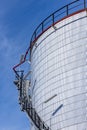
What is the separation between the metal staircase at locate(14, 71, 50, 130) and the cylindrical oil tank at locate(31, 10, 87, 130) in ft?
0.98

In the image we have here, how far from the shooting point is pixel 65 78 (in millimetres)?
21672

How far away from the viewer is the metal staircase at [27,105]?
22.4 m

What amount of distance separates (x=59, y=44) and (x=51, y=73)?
182 cm

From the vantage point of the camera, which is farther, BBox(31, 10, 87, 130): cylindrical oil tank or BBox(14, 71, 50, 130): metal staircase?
BBox(14, 71, 50, 130): metal staircase

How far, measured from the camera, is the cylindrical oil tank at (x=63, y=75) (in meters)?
20.6

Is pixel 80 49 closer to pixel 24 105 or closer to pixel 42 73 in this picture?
pixel 42 73

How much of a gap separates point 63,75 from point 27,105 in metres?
3.54

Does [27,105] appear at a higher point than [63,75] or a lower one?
lower

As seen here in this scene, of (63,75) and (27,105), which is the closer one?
(63,75)

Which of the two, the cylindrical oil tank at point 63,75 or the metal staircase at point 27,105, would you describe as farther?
the metal staircase at point 27,105

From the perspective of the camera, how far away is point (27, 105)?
23.9m

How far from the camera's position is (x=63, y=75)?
21.9 metres

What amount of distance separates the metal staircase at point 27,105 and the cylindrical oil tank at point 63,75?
30 cm

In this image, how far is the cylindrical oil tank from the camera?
2056cm
